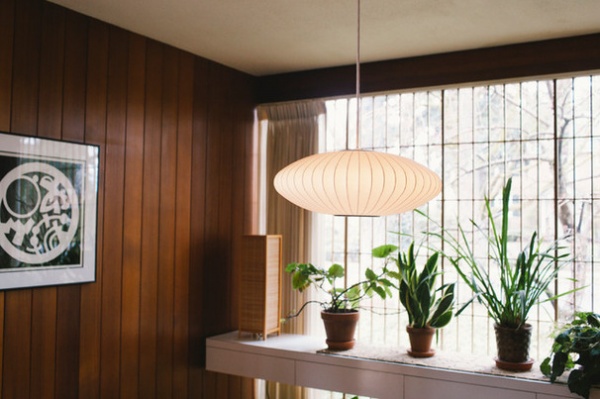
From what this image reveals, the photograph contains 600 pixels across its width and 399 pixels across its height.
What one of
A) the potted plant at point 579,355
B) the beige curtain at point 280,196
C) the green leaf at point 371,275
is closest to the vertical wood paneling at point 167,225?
the beige curtain at point 280,196

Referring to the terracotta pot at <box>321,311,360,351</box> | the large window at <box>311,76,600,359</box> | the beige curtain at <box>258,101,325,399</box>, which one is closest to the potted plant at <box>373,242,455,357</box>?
the terracotta pot at <box>321,311,360,351</box>

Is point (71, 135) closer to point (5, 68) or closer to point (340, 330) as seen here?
point (5, 68)

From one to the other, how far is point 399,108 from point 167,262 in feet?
6.45

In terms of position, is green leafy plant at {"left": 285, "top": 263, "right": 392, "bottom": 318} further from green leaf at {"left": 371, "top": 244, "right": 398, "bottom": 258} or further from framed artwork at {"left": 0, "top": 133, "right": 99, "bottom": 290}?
framed artwork at {"left": 0, "top": 133, "right": 99, "bottom": 290}

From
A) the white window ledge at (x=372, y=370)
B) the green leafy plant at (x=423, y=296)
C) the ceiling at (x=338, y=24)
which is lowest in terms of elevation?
the white window ledge at (x=372, y=370)

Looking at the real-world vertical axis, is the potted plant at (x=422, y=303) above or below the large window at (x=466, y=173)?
below

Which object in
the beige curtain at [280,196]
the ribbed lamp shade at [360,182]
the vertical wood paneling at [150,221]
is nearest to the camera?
the ribbed lamp shade at [360,182]

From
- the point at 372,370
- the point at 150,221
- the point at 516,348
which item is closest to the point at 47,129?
the point at 150,221

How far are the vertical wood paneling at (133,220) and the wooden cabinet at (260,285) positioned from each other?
0.74 meters

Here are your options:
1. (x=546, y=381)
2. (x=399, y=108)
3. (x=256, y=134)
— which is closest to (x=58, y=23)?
(x=256, y=134)

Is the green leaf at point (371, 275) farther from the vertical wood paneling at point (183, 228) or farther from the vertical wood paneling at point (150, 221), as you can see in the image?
the vertical wood paneling at point (150, 221)

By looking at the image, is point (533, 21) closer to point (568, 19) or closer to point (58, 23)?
point (568, 19)

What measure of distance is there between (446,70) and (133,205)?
7.05ft

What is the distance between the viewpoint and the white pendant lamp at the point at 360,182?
2.05m
